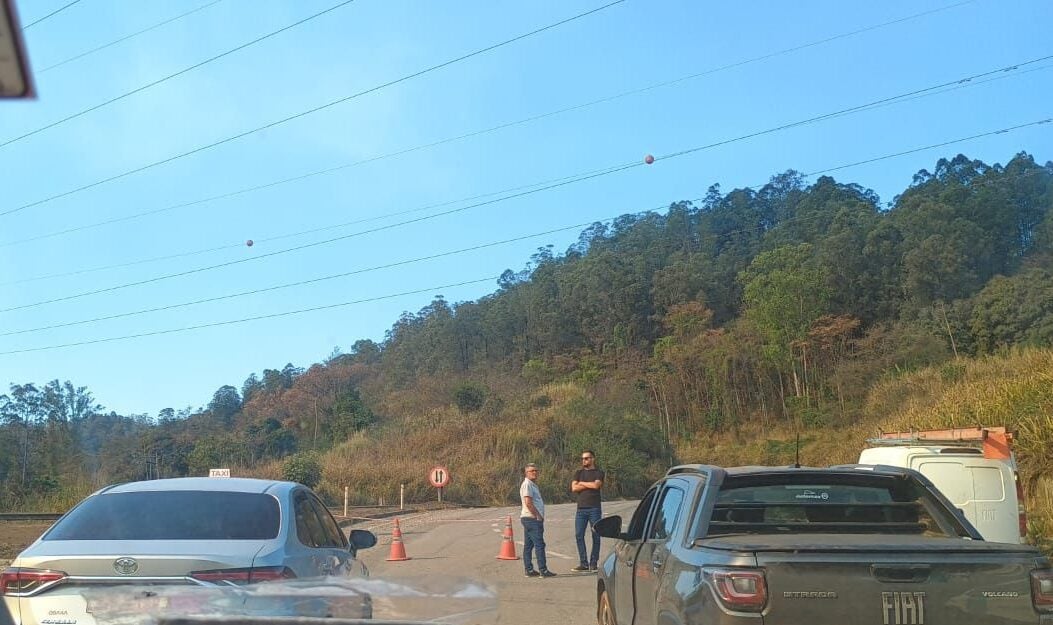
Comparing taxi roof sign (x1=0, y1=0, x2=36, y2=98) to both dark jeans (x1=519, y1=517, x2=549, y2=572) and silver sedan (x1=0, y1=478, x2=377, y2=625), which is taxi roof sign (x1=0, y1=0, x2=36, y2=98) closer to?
silver sedan (x1=0, y1=478, x2=377, y2=625)

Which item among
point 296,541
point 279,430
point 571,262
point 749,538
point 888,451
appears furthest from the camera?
point 571,262

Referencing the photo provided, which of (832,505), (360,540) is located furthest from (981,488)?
(360,540)

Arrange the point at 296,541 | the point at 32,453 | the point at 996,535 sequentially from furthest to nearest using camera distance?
the point at 32,453, the point at 996,535, the point at 296,541

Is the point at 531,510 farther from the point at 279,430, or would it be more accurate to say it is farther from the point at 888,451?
the point at 279,430

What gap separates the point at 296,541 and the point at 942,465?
847 cm

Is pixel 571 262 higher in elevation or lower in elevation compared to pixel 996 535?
higher

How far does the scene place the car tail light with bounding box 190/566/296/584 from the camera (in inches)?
224

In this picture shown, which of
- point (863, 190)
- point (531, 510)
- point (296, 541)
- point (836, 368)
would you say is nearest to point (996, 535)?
point (531, 510)

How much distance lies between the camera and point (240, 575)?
5820 millimetres

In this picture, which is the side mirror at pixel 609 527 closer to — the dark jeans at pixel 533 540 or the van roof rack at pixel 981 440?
the van roof rack at pixel 981 440

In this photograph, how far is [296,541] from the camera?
6.65 m

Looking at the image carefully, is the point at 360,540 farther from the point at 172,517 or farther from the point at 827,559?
the point at 827,559

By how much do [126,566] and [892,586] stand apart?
437cm

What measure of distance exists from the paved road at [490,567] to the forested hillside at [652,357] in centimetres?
1145
